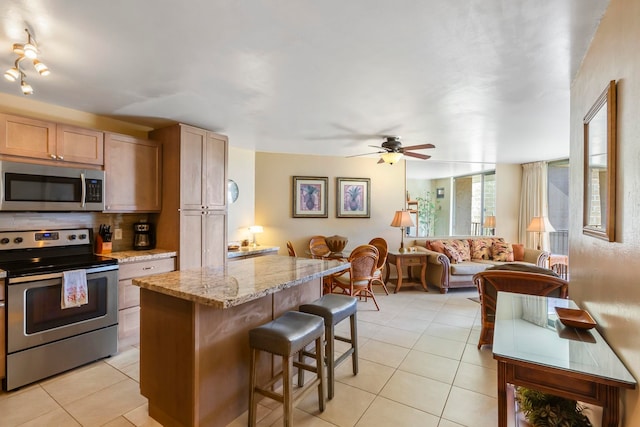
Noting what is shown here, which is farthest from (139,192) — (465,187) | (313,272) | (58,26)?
(465,187)

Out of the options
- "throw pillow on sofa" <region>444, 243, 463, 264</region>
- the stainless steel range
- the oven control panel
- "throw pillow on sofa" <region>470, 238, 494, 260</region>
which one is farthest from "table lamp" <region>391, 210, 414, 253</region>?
the oven control panel

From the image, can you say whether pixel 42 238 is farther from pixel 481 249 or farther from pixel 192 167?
pixel 481 249

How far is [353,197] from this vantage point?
5.98 meters

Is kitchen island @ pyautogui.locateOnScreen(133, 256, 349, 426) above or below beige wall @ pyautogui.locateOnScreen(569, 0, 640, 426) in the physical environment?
below

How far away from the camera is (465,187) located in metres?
7.77

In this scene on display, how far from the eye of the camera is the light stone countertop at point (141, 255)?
3033mm

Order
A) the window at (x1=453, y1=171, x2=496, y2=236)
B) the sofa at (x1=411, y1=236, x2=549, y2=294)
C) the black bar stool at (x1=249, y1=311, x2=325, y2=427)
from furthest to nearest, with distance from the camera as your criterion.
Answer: the window at (x1=453, y1=171, x2=496, y2=236) → the sofa at (x1=411, y1=236, x2=549, y2=294) → the black bar stool at (x1=249, y1=311, x2=325, y2=427)

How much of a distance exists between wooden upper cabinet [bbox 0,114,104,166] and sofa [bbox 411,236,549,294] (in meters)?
5.07

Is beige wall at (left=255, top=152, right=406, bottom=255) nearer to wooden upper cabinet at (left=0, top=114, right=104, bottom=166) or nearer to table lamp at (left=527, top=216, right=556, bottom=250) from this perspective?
table lamp at (left=527, top=216, right=556, bottom=250)

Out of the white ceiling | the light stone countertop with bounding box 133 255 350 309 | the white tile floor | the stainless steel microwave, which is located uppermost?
the white ceiling

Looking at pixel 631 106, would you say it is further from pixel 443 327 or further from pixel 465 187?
pixel 465 187

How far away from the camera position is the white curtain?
19.6 ft

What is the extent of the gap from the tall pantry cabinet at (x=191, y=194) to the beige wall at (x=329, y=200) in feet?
5.12

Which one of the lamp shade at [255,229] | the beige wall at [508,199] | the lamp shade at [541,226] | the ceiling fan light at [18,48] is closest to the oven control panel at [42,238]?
the ceiling fan light at [18,48]
